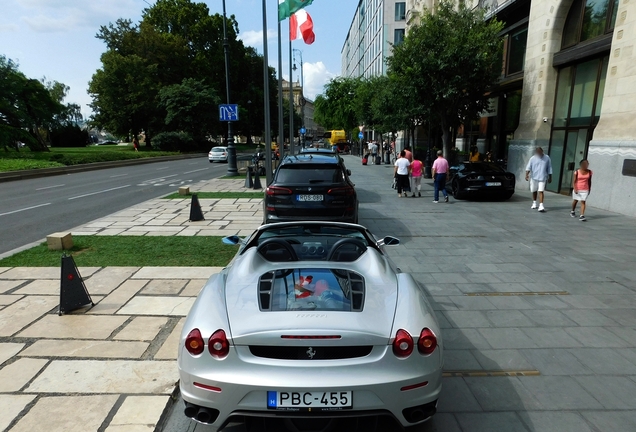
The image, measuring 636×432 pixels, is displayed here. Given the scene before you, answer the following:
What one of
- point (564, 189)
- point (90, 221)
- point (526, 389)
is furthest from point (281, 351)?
point (564, 189)

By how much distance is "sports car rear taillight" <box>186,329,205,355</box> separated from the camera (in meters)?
2.38

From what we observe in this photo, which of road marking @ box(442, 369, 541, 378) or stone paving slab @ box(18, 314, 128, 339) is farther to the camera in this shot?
stone paving slab @ box(18, 314, 128, 339)

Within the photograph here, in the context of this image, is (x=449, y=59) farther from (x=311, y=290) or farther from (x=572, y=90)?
(x=311, y=290)

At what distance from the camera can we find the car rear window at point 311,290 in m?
2.56

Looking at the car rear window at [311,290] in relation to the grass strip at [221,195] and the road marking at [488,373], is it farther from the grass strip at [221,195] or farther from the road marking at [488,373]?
the grass strip at [221,195]

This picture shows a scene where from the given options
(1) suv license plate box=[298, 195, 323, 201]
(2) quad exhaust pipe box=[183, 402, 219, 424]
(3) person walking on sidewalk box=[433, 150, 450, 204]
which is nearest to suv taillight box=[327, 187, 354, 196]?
(1) suv license plate box=[298, 195, 323, 201]

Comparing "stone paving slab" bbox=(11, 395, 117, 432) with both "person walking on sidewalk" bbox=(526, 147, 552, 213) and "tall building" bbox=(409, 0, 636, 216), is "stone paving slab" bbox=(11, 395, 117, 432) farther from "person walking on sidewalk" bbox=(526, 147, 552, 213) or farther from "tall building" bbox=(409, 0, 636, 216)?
"tall building" bbox=(409, 0, 636, 216)

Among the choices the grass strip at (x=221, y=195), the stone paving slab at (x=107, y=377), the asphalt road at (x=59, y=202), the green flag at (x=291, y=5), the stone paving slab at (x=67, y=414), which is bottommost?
the asphalt road at (x=59, y=202)

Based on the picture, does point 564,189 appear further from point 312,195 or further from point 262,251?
point 262,251

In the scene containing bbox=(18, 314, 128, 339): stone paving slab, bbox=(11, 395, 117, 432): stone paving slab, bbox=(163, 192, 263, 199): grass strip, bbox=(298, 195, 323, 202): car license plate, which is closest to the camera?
bbox=(11, 395, 117, 432): stone paving slab

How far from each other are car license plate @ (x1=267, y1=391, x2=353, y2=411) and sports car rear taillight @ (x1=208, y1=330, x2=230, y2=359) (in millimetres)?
353

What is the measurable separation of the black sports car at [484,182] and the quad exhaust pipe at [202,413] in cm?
1286

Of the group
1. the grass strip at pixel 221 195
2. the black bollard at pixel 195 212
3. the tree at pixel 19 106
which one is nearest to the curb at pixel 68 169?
the tree at pixel 19 106

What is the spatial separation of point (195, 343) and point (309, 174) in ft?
18.2
